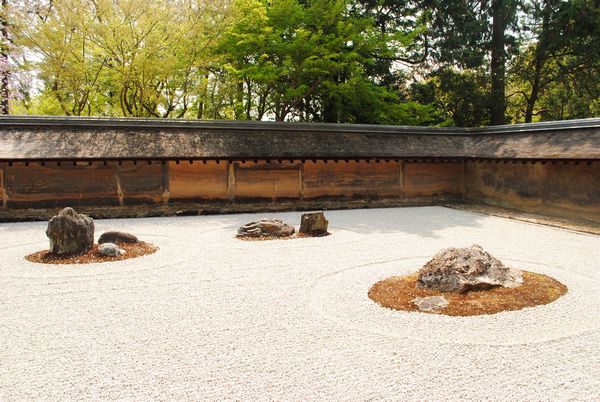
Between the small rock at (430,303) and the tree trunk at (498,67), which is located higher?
the tree trunk at (498,67)

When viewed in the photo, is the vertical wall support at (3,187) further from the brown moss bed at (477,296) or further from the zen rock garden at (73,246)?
the brown moss bed at (477,296)

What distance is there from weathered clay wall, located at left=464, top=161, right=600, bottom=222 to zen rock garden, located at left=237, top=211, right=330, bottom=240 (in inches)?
289

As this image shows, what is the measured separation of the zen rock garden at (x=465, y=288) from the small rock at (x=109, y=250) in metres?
4.93

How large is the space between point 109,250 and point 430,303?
5.88 meters

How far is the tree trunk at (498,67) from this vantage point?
2356 cm

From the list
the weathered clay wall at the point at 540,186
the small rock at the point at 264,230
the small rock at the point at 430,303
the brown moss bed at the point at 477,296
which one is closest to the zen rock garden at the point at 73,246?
the small rock at the point at 264,230

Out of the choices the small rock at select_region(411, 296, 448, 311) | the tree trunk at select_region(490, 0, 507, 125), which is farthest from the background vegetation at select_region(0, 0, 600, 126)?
the small rock at select_region(411, 296, 448, 311)

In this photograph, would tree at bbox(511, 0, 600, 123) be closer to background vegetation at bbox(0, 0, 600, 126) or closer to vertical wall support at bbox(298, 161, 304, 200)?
background vegetation at bbox(0, 0, 600, 126)

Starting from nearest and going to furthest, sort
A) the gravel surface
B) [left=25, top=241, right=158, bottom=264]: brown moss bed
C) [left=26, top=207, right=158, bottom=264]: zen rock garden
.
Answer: the gravel surface
[left=25, top=241, right=158, bottom=264]: brown moss bed
[left=26, top=207, right=158, bottom=264]: zen rock garden

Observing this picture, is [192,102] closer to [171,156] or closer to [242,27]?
[242,27]

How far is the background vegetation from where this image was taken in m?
20.3

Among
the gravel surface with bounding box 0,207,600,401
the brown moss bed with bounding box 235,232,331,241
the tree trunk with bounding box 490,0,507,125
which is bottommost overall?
the gravel surface with bounding box 0,207,600,401

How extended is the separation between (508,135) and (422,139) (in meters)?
3.02

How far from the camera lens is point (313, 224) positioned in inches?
424
